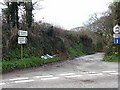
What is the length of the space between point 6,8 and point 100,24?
30024mm

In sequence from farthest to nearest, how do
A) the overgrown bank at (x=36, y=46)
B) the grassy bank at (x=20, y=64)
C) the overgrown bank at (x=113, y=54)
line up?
the overgrown bank at (x=113, y=54) → the overgrown bank at (x=36, y=46) → the grassy bank at (x=20, y=64)

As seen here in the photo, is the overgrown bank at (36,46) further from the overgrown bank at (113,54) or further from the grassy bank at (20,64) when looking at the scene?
the overgrown bank at (113,54)

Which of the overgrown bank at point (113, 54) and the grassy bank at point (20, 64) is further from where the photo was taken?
the overgrown bank at point (113, 54)

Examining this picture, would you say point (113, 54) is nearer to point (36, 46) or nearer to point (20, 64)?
point (36, 46)

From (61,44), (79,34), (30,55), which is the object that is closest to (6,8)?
(30,55)

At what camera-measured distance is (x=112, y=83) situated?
9.91m

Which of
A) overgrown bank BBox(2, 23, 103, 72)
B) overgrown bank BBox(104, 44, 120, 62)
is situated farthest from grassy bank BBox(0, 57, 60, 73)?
overgrown bank BBox(104, 44, 120, 62)

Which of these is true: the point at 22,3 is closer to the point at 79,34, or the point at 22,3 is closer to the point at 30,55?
the point at 30,55

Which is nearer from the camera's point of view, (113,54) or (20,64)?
(20,64)

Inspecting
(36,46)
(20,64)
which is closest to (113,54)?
(36,46)

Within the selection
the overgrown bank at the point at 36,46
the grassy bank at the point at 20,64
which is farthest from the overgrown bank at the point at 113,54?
the grassy bank at the point at 20,64

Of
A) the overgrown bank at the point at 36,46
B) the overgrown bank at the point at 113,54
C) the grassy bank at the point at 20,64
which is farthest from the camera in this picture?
the overgrown bank at the point at 113,54

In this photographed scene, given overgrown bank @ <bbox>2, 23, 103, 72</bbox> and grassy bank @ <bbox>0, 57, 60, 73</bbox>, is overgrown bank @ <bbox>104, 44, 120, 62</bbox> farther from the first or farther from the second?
grassy bank @ <bbox>0, 57, 60, 73</bbox>

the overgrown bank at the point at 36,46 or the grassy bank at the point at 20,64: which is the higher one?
the overgrown bank at the point at 36,46
